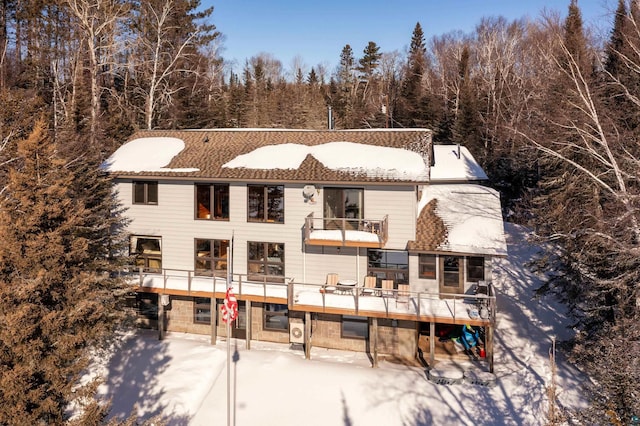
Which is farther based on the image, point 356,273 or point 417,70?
point 417,70

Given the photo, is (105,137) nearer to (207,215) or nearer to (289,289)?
(207,215)

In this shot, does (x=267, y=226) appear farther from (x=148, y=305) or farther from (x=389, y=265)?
(x=148, y=305)

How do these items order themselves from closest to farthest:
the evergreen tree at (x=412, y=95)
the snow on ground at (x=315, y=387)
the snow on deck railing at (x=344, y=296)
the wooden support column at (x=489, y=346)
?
the snow on ground at (x=315, y=387)
the snow on deck railing at (x=344, y=296)
the wooden support column at (x=489, y=346)
the evergreen tree at (x=412, y=95)

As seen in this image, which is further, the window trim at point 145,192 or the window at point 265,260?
the window trim at point 145,192

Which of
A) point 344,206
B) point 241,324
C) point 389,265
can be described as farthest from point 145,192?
point 389,265

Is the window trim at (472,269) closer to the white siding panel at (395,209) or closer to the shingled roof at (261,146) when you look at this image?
the white siding panel at (395,209)

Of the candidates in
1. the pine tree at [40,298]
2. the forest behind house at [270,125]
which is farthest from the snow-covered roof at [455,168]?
the pine tree at [40,298]

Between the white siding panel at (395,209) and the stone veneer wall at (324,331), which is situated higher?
the white siding panel at (395,209)

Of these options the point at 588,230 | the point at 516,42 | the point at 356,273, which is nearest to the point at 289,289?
the point at 356,273
